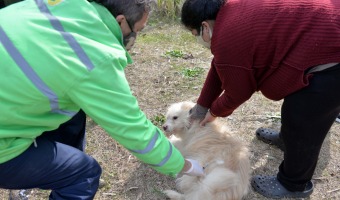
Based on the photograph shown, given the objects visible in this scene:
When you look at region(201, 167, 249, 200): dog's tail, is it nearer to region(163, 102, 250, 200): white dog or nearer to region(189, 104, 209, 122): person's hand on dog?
region(163, 102, 250, 200): white dog

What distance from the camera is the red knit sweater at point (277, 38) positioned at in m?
2.02

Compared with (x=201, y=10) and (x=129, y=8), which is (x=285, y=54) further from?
(x=129, y=8)

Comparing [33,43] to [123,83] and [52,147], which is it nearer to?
[123,83]

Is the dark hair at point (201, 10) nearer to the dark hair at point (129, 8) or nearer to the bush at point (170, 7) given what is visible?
the dark hair at point (129, 8)

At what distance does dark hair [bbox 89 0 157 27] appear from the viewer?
1.65m

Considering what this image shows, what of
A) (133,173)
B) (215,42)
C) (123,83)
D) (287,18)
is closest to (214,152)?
(133,173)

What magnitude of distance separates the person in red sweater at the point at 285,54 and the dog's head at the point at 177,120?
0.91m

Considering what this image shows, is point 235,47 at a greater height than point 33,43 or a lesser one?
lesser

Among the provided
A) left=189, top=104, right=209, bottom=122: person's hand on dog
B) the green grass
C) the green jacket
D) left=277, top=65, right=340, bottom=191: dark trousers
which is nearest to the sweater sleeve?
left=277, top=65, right=340, bottom=191: dark trousers

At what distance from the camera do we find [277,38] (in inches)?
81.3

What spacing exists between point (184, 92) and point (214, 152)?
50.2 inches

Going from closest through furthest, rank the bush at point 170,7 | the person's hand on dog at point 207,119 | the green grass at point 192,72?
1. the person's hand on dog at point 207,119
2. the green grass at point 192,72
3. the bush at point 170,7

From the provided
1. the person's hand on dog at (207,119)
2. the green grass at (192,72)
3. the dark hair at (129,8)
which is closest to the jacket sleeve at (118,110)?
the dark hair at (129,8)

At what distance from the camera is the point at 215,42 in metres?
2.16
